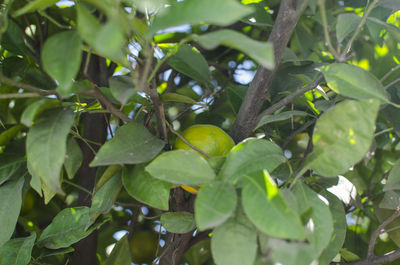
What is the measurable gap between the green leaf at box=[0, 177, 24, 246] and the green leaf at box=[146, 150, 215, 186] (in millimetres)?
280

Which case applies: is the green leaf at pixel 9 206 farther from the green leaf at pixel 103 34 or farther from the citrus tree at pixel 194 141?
the green leaf at pixel 103 34

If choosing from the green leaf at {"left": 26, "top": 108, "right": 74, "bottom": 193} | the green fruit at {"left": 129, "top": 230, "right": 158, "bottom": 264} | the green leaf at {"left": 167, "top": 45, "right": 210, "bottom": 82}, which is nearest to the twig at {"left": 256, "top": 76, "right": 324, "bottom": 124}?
the green leaf at {"left": 167, "top": 45, "right": 210, "bottom": 82}

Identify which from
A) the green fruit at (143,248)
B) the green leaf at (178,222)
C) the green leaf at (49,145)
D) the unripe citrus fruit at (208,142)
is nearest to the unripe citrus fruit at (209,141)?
the unripe citrus fruit at (208,142)

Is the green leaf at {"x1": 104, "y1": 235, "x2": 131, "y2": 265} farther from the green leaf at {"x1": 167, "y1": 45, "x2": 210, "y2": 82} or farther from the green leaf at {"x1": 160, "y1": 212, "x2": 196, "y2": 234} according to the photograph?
the green leaf at {"x1": 167, "y1": 45, "x2": 210, "y2": 82}

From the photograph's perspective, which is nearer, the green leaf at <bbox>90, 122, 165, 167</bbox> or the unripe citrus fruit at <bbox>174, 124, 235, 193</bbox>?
the green leaf at <bbox>90, 122, 165, 167</bbox>

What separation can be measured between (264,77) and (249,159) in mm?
224

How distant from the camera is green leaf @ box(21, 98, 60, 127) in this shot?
477mm

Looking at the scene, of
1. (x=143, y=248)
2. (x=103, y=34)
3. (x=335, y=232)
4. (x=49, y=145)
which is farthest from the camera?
(x=143, y=248)

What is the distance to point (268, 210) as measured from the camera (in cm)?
43

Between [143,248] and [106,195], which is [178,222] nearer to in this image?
[106,195]

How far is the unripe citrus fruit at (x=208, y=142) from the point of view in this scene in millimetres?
659

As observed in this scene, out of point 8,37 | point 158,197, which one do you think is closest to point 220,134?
point 158,197

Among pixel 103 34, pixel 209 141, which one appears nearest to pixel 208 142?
pixel 209 141

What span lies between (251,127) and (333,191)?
18 cm
